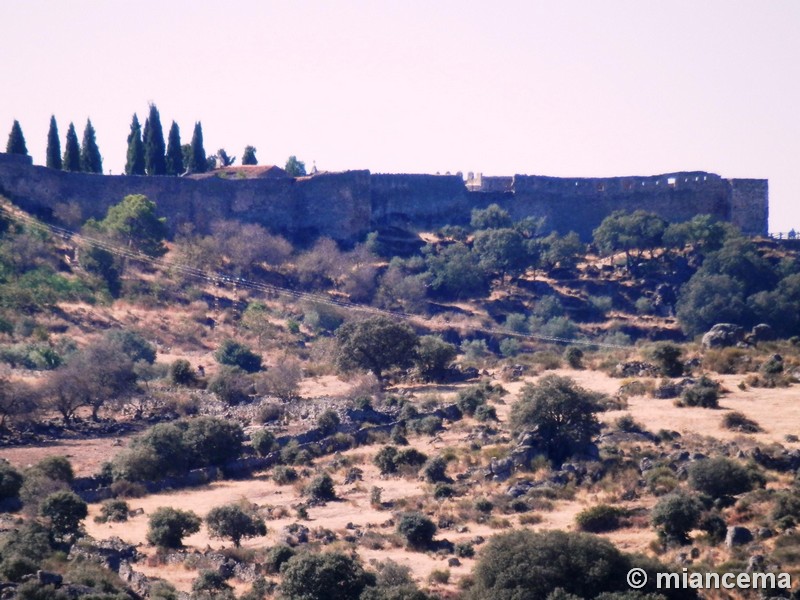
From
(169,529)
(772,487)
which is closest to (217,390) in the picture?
(169,529)

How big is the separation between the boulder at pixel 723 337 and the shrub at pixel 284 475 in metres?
15.2

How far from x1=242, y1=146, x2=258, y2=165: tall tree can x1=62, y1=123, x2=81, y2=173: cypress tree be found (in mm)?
11026

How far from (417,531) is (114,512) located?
5.66 m

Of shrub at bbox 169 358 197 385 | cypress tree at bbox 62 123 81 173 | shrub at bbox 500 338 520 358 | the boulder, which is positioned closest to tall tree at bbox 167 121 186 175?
cypress tree at bbox 62 123 81 173

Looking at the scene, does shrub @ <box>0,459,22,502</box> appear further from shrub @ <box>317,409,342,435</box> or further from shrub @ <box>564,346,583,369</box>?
shrub @ <box>564,346,583,369</box>

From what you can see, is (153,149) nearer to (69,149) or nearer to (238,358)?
(69,149)

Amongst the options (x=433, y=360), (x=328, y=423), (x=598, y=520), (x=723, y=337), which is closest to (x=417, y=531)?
(x=598, y=520)

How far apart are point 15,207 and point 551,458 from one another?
2821 cm

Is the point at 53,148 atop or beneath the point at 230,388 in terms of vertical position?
atop

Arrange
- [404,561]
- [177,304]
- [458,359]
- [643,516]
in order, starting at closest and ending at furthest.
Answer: [404,561] → [643,516] → [458,359] → [177,304]

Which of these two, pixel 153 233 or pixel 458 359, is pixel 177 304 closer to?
pixel 153 233

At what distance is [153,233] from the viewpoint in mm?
49406

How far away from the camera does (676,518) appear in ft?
66.9

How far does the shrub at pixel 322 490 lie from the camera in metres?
25.1
